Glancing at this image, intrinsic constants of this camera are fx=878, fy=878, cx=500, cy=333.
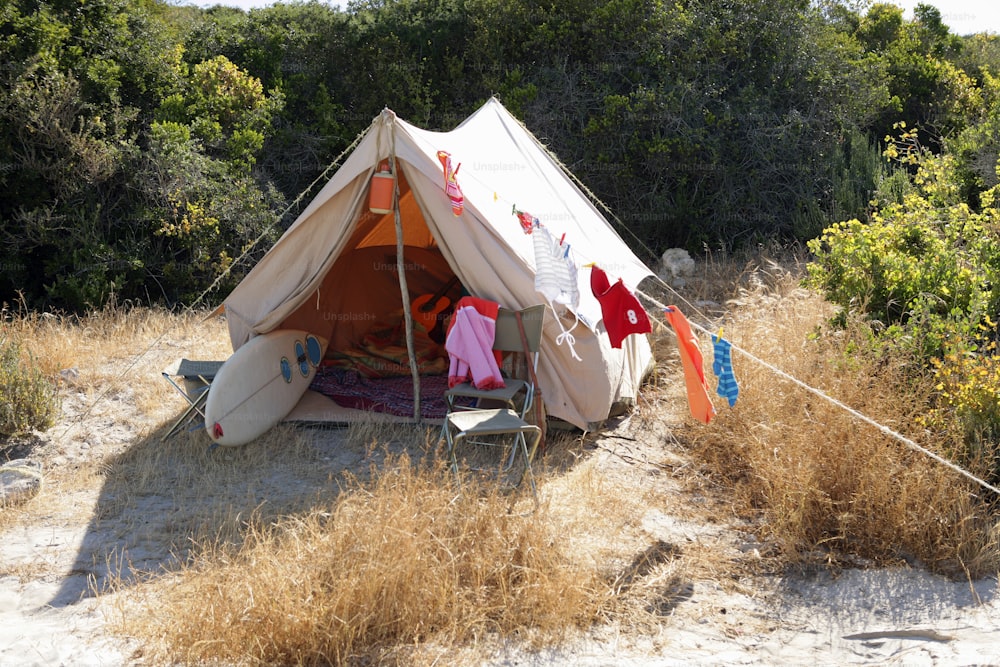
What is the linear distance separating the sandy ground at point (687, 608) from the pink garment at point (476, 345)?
0.74 metres

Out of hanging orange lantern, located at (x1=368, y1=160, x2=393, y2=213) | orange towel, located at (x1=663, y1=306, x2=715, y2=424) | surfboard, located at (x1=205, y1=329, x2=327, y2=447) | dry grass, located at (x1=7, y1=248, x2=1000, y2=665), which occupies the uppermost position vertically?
hanging orange lantern, located at (x1=368, y1=160, x2=393, y2=213)

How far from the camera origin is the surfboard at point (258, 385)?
4656mm

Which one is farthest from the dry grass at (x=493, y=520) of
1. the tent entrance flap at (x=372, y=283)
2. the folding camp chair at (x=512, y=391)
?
the tent entrance flap at (x=372, y=283)

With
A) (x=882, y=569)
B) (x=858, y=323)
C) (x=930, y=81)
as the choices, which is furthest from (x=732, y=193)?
(x=882, y=569)

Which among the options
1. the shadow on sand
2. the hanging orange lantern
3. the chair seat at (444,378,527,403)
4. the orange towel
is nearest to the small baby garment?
the orange towel

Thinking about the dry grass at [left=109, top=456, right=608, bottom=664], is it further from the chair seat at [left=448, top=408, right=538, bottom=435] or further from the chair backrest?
the chair backrest

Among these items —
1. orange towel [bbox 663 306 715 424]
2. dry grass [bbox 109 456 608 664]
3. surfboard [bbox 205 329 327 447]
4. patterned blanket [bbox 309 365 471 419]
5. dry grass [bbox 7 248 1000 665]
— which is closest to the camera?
dry grass [bbox 109 456 608 664]

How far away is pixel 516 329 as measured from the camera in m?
4.66

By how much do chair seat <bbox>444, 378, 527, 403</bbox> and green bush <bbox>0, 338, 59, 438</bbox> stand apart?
243 cm

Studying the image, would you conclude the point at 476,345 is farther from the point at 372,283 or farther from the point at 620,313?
the point at 372,283

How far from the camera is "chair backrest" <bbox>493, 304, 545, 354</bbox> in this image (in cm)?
457

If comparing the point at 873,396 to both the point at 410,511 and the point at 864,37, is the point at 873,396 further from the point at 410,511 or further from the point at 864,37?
the point at 864,37

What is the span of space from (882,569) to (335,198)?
329 centimetres

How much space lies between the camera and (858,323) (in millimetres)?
4668
